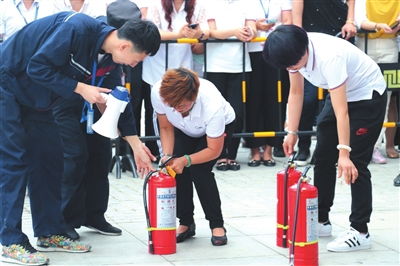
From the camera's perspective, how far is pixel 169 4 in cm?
889

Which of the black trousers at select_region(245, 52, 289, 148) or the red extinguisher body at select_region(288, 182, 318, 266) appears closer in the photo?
the red extinguisher body at select_region(288, 182, 318, 266)

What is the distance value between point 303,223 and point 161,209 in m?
0.96

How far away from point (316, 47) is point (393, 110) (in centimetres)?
418

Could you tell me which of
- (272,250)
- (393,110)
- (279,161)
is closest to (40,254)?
(272,250)

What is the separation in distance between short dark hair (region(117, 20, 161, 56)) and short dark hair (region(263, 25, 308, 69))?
0.71 metres

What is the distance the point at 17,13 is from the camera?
27.1 ft

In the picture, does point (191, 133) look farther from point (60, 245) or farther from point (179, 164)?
point (60, 245)

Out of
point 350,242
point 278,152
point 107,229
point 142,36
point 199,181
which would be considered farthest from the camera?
point 278,152

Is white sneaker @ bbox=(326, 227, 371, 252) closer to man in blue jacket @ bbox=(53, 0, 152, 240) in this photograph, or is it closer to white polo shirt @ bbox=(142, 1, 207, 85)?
man in blue jacket @ bbox=(53, 0, 152, 240)

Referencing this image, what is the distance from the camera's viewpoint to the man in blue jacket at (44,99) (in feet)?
18.1

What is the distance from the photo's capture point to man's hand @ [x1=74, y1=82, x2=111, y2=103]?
5488 mm

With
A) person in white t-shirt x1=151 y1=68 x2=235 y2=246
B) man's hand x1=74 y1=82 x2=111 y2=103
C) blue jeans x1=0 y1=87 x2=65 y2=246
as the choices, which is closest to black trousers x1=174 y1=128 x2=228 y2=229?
person in white t-shirt x1=151 y1=68 x2=235 y2=246

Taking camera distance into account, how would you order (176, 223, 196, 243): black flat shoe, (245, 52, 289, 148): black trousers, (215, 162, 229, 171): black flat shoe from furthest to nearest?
1. (245, 52, 289, 148): black trousers
2. (215, 162, 229, 171): black flat shoe
3. (176, 223, 196, 243): black flat shoe

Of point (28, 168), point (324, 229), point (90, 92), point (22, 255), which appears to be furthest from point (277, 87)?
point (22, 255)
